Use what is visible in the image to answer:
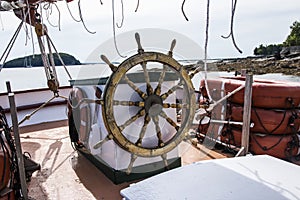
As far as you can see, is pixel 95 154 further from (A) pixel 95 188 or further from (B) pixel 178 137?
(B) pixel 178 137

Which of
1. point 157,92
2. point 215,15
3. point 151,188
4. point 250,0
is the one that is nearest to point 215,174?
point 151,188

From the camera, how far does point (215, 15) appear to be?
1.45 meters

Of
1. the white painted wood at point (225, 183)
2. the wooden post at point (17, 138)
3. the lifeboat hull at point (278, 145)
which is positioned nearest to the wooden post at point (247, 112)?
the lifeboat hull at point (278, 145)

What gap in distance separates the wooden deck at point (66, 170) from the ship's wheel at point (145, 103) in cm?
33

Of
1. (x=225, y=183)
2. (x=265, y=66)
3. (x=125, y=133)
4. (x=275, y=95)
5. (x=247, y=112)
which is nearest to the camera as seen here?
(x=225, y=183)

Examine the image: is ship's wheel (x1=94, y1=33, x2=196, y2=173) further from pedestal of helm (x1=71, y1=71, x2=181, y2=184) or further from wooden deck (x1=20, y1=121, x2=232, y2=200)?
wooden deck (x1=20, y1=121, x2=232, y2=200)

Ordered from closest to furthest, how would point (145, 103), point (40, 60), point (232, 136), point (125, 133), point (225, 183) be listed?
point (225, 183), point (145, 103), point (125, 133), point (232, 136), point (40, 60)

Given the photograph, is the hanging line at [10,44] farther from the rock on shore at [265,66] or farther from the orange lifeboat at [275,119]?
the rock on shore at [265,66]

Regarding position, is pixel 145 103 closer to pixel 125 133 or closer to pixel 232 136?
pixel 125 133

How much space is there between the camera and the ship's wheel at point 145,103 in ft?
5.62

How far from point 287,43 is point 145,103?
85.4 ft

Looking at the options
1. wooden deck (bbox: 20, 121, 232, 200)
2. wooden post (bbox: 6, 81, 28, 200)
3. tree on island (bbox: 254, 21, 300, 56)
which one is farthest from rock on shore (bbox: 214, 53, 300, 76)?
wooden post (bbox: 6, 81, 28, 200)

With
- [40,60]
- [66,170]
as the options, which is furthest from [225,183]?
[40,60]

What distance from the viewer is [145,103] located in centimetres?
181
